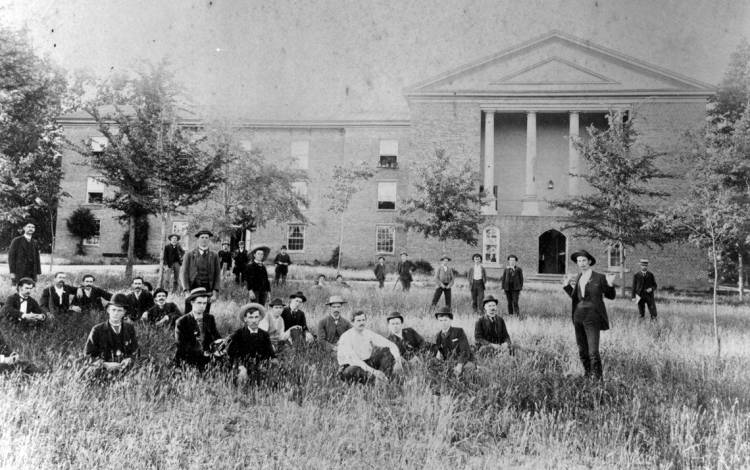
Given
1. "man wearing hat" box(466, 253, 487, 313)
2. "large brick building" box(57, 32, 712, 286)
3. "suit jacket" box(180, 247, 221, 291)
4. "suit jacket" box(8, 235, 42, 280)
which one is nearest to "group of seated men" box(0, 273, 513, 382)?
"suit jacket" box(180, 247, 221, 291)

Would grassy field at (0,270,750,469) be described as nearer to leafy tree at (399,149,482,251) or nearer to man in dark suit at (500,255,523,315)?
man in dark suit at (500,255,523,315)

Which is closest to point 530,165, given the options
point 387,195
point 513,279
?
point 387,195

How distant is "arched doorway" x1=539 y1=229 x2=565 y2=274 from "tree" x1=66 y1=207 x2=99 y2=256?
27.0m

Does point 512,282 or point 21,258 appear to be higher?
point 21,258

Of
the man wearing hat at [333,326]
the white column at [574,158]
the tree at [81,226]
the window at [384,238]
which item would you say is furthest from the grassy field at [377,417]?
the tree at [81,226]

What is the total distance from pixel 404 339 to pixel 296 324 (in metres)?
2.02

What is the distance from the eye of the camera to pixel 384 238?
1182 inches

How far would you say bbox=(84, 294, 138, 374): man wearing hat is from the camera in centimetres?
530

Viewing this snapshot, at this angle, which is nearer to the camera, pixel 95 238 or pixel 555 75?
pixel 555 75

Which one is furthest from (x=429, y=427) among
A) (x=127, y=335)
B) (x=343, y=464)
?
(x=127, y=335)

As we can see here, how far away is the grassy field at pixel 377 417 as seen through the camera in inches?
156

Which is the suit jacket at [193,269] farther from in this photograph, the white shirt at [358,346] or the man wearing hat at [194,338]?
the white shirt at [358,346]

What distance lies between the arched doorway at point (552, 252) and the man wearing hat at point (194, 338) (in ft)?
74.0

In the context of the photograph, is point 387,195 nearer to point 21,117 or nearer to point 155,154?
point 155,154
